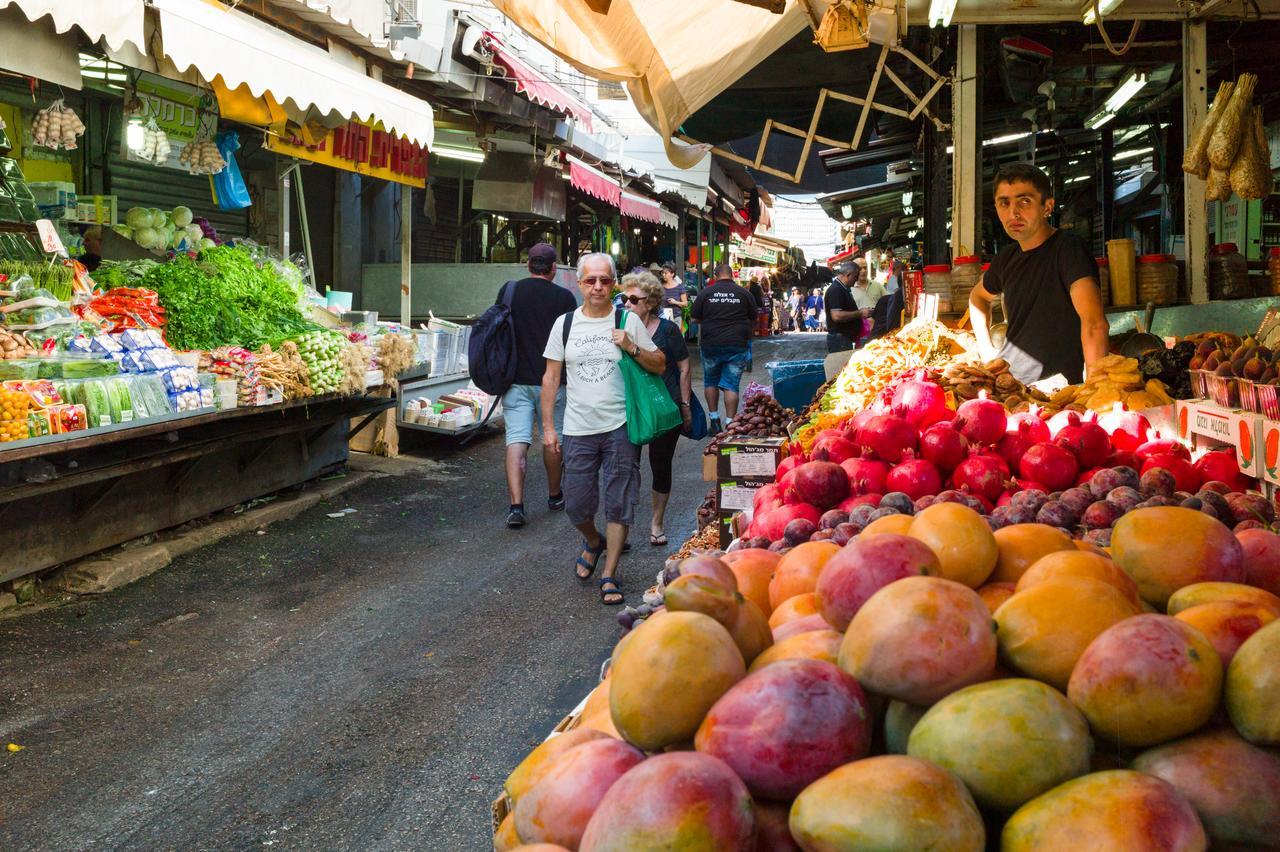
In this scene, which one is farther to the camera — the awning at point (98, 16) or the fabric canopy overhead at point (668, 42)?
the fabric canopy overhead at point (668, 42)

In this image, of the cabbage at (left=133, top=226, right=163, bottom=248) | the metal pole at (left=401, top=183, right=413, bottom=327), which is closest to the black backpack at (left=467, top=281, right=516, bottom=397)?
the cabbage at (left=133, top=226, right=163, bottom=248)

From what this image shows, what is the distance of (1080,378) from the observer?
17.6ft

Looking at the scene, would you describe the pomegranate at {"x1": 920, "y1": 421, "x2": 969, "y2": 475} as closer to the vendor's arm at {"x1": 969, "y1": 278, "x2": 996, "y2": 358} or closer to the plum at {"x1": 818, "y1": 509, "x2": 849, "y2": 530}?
the plum at {"x1": 818, "y1": 509, "x2": 849, "y2": 530}

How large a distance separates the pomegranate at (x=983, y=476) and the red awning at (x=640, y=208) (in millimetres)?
16149

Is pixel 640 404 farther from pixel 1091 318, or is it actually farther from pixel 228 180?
pixel 228 180

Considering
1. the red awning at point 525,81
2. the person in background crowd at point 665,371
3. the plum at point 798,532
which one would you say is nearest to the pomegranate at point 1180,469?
the plum at point 798,532

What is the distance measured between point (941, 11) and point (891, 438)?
3933 millimetres

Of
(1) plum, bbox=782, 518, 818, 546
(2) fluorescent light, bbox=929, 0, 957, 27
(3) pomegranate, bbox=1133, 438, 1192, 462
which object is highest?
(2) fluorescent light, bbox=929, 0, 957, 27

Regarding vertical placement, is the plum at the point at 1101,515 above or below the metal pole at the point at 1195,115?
below

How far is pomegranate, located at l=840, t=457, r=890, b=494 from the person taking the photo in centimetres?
347

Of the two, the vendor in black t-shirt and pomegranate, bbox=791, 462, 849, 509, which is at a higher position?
the vendor in black t-shirt

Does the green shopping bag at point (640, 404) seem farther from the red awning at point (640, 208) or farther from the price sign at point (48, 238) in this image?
the red awning at point (640, 208)

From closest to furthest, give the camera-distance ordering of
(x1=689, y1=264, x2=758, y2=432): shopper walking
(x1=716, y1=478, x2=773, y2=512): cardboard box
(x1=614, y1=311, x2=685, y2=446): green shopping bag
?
1. (x1=716, y1=478, x2=773, y2=512): cardboard box
2. (x1=614, y1=311, x2=685, y2=446): green shopping bag
3. (x1=689, y1=264, x2=758, y2=432): shopper walking

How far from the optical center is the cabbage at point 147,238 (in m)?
9.15
